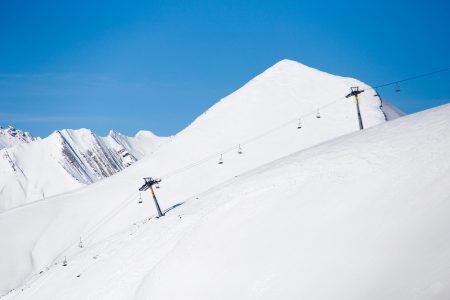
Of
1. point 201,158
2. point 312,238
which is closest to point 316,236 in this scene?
point 312,238

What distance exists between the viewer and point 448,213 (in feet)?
64.6

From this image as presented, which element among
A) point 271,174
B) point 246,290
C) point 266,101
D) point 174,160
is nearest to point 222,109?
point 266,101

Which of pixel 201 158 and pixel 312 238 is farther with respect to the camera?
pixel 201 158

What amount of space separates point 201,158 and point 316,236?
54538 mm

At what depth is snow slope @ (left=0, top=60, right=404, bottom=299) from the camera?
6600cm

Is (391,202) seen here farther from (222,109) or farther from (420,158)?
(222,109)

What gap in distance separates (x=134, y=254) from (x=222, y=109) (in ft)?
208

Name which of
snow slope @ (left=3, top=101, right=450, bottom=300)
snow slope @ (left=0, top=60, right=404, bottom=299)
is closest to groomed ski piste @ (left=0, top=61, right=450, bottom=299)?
snow slope @ (left=3, top=101, right=450, bottom=300)

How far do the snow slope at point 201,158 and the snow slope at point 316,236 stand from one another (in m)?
30.2

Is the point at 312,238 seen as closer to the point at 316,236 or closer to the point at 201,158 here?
the point at 316,236

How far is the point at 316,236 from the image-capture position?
2331cm

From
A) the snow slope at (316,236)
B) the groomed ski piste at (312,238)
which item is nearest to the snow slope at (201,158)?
the groomed ski piste at (312,238)

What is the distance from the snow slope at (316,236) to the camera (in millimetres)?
18766

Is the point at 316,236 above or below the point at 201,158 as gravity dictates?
below
